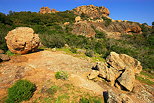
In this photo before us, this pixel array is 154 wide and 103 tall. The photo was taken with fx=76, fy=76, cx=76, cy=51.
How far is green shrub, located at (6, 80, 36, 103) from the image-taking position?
343cm

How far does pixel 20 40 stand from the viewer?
821 cm

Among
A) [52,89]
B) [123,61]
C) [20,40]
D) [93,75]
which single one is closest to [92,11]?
[123,61]

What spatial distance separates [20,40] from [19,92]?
259 inches

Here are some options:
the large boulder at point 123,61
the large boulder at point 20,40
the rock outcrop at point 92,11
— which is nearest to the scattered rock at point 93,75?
the large boulder at point 123,61

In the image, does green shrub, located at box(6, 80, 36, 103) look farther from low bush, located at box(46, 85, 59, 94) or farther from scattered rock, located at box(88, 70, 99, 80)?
scattered rock, located at box(88, 70, 99, 80)

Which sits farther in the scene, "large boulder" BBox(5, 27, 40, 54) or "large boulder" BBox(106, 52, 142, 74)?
"large boulder" BBox(106, 52, 142, 74)

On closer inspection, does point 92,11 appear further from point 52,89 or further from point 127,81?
point 52,89

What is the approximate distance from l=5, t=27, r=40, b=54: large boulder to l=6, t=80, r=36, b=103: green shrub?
5.94m

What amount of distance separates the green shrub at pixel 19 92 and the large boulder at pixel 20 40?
594cm

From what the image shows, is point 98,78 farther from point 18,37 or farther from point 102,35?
point 102,35

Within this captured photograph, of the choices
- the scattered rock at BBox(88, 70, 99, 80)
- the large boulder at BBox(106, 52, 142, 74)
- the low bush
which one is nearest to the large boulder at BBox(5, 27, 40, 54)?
the low bush

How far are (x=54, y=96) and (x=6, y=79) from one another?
355 centimetres

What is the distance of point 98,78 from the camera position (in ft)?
22.8

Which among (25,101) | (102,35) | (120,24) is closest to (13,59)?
(25,101)
